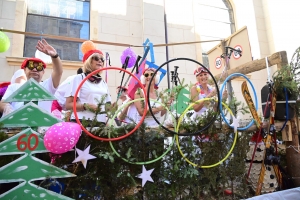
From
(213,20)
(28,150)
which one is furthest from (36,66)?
(213,20)

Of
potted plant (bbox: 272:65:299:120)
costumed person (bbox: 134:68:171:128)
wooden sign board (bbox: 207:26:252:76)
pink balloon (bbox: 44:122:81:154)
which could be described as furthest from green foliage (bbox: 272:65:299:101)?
pink balloon (bbox: 44:122:81:154)

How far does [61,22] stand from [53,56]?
163 inches

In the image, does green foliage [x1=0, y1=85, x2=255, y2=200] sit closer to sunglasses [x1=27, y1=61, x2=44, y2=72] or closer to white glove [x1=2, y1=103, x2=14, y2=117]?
white glove [x1=2, y1=103, x2=14, y2=117]

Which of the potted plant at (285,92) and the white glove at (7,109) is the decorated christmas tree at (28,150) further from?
the potted plant at (285,92)

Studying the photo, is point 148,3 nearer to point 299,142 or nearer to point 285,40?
point 285,40

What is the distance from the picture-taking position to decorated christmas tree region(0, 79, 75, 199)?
65.5 inches

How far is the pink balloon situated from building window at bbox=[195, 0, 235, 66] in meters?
6.55

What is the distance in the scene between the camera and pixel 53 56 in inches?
99.5

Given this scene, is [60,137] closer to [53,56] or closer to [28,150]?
[28,150]

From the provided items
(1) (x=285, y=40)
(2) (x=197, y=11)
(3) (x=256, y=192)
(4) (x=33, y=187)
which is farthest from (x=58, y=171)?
(1) (x=285, y=40)

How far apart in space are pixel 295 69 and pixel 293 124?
2.32 feet

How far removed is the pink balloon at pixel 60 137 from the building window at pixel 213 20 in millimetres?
6550

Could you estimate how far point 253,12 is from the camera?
8.16 m

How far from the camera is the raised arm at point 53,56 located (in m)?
2.44
